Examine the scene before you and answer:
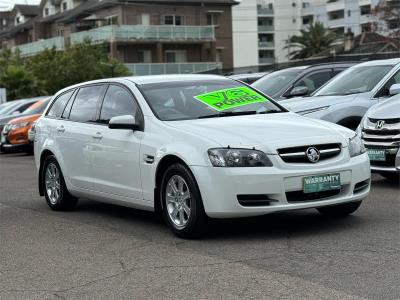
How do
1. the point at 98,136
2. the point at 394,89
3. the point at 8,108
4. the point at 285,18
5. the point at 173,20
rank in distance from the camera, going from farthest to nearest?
the point at 285,18 → the point at 173,20 → the point at 8,108 → the point at 394,89 → the point at 98,136

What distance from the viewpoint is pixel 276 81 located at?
46.4 ft

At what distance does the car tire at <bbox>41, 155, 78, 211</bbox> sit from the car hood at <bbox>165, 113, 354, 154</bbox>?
2.40 metres

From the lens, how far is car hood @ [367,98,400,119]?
9.32m

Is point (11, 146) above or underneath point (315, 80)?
underneath

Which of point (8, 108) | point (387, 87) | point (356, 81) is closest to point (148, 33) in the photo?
point (8, 108)

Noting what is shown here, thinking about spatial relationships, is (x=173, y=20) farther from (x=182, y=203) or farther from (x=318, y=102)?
(x=182, y=203)

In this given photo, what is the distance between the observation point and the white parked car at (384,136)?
923cm

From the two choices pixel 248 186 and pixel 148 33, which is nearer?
pixel 248 186

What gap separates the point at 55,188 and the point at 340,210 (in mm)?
3676

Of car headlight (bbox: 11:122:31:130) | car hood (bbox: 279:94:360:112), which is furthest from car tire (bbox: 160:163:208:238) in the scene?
car headlight (bbox: 11:122:31:130)

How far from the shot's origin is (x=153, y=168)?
7066 mm

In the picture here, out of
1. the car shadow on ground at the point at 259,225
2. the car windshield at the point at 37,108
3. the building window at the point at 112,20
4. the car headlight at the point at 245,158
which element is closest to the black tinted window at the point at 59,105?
the car shadow on ground at the point at 259,225

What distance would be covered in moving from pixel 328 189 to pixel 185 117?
166cm

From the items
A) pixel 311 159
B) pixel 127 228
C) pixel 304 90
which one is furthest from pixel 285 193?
pixel 304 90
